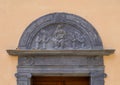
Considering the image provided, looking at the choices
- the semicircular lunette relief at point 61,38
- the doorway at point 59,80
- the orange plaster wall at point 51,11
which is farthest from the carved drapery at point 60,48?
the doorway at point 59,80

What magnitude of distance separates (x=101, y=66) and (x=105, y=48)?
1.06ft

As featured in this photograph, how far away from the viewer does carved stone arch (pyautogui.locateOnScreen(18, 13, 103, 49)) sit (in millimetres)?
7273

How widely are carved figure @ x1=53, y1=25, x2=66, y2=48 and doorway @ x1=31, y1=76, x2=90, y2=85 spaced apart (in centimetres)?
65

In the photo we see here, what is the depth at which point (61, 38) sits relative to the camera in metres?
7.32

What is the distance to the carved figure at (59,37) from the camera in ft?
23.9

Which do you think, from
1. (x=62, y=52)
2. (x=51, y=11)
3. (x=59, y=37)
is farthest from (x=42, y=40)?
(x=51, y=11)

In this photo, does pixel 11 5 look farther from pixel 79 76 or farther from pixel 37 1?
pixel 79 76

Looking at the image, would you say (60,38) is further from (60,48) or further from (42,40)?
(42,40)

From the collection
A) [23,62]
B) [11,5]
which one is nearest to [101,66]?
[23,62]

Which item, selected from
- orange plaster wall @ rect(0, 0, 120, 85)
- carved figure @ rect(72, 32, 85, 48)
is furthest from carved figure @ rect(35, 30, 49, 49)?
carved figure @ rect(72, 32, 85, 48)

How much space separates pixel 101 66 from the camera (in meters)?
7.23

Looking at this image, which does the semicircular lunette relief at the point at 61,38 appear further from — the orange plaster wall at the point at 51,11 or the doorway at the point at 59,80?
the doorway at the point at 59,80

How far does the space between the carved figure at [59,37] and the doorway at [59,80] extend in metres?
0.65

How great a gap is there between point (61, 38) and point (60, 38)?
0.02 m
